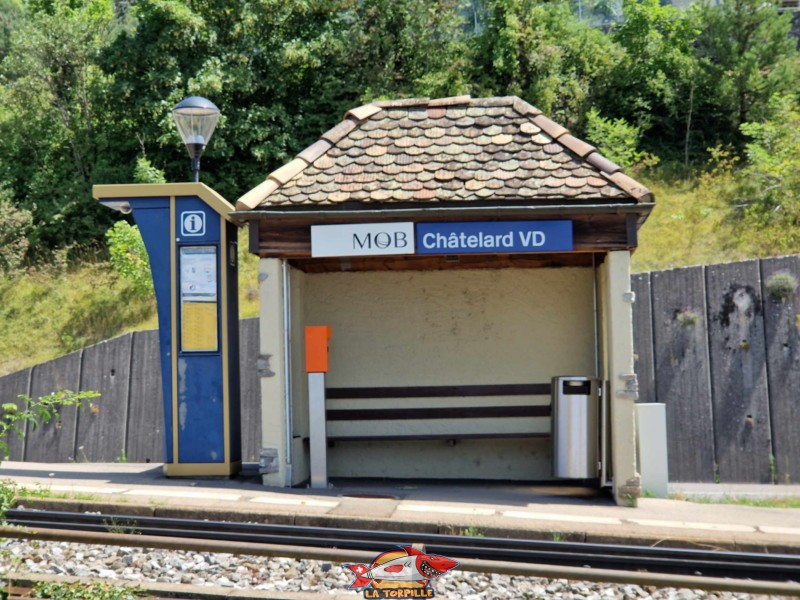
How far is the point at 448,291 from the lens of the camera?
1127 cm

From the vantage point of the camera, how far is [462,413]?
36.3 feet

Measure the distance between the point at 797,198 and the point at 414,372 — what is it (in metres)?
9.23

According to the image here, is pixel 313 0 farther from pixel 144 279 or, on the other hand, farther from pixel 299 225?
pixel 299 225

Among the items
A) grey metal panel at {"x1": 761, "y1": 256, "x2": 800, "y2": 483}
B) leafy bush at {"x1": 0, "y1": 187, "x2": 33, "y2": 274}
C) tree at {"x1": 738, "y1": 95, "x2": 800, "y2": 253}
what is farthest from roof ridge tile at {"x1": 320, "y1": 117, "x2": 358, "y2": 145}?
leafy bush at {"x1": 0, "y1": 187, "x2": 33, "y2": 274}

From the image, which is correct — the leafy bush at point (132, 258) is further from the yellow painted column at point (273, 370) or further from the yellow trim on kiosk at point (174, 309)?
the yellow painted column at point (273, 370)

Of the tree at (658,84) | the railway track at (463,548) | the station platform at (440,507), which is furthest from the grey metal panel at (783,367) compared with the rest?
the tree at (658,84)

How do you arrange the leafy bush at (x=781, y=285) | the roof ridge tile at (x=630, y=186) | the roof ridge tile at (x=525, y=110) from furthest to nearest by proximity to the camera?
the leafy bush at (x=781, y=285) < the roof ridge tile at (x=525, y=110) < the roof ridge tile at (x=630, y=186)

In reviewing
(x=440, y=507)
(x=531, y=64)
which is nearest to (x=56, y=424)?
(x=440, y=507)

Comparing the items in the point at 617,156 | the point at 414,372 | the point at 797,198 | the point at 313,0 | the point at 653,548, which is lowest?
the point at 653,548

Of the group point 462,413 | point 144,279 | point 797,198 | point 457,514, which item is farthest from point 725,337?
point 144,279

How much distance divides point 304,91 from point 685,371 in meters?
15.1

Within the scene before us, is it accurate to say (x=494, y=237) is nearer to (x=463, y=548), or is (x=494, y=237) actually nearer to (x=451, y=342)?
(x=451, y=342)

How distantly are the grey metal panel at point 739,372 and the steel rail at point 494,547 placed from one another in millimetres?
5036

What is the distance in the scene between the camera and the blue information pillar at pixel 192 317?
9.88 meters
